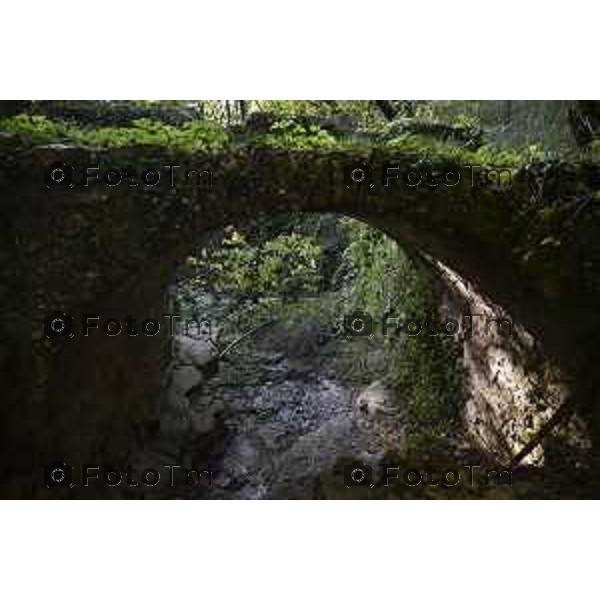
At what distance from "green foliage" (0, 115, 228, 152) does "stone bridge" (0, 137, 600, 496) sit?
0.09 m

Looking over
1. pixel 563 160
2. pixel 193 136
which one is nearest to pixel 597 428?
pixel 563 160

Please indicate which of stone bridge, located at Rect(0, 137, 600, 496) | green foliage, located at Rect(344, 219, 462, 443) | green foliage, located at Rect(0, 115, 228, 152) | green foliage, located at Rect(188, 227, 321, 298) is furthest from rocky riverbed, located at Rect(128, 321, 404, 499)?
green foliage, located at Rect(0, 115, 228, 152)

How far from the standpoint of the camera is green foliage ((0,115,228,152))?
5.73 m

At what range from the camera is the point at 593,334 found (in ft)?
20.8

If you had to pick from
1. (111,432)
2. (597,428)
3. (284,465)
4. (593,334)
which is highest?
(593,334)

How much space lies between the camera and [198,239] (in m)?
6.38

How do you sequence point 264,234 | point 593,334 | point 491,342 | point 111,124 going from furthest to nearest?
1. point 264,234
2. point 111,124
3. point 491,342
4. point 593,334

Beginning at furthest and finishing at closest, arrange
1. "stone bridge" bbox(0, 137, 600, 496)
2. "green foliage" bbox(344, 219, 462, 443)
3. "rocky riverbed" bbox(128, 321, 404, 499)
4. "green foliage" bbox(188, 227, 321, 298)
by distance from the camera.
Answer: "green foliage" bbox(188, 227, 321, 298) → "green foliage" bbox(344, 219, 462, 443) → "rocky riverbed" bbox(128, 321, 404, 499) → "stone bridge" bbox(0, 137, 600, 496)

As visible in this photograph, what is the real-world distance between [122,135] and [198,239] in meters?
1.12

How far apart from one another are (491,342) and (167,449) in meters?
3.83

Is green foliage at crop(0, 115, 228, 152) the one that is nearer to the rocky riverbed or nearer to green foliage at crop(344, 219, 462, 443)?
the rocky riverbed

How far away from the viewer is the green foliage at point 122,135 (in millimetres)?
5727

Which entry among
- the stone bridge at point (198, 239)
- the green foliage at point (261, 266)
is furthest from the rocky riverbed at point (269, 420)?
the stone bridge at point (198, 239)

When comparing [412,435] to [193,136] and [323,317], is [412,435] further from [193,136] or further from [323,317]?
[193,136]
